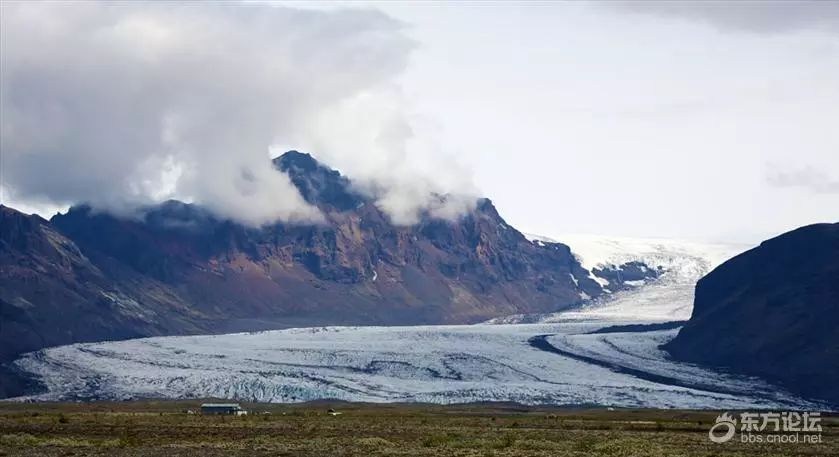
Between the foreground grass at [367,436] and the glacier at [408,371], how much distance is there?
98.0 ft

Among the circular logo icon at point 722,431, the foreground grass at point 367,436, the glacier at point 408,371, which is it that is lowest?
the circular logo icon at point 722,431

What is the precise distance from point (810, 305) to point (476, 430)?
93.2 metres

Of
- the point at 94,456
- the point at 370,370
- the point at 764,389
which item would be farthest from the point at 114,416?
the point at 764,389

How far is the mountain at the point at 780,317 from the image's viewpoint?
448 ft

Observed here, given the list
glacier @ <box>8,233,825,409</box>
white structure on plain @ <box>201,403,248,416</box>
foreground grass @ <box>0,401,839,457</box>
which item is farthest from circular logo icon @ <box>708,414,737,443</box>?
white structure on plain @ <box>201,403,248,416</box>

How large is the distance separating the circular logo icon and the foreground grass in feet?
2.20

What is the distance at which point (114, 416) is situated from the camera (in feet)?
243

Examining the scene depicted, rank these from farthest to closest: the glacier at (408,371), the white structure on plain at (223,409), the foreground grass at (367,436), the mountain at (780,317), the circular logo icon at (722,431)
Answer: the mountain at (780,317) < the glacier at (408,371) < the white structure on plain at (223,409) < the circular logo icon at (722,431) < the foreground grass at (367,436)

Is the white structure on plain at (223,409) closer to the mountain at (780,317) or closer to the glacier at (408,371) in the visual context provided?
the glacier at (408,371)

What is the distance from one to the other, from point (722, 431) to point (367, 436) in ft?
67.0

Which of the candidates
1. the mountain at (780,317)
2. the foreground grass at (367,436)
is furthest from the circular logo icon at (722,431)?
the mountain at (780,317)

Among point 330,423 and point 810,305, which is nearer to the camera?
point 330,423

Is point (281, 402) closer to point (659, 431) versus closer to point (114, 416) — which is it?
point (114, 416)

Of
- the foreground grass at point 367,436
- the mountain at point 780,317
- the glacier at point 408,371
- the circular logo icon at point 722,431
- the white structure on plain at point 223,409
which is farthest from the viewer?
the mountain at point 780,317
